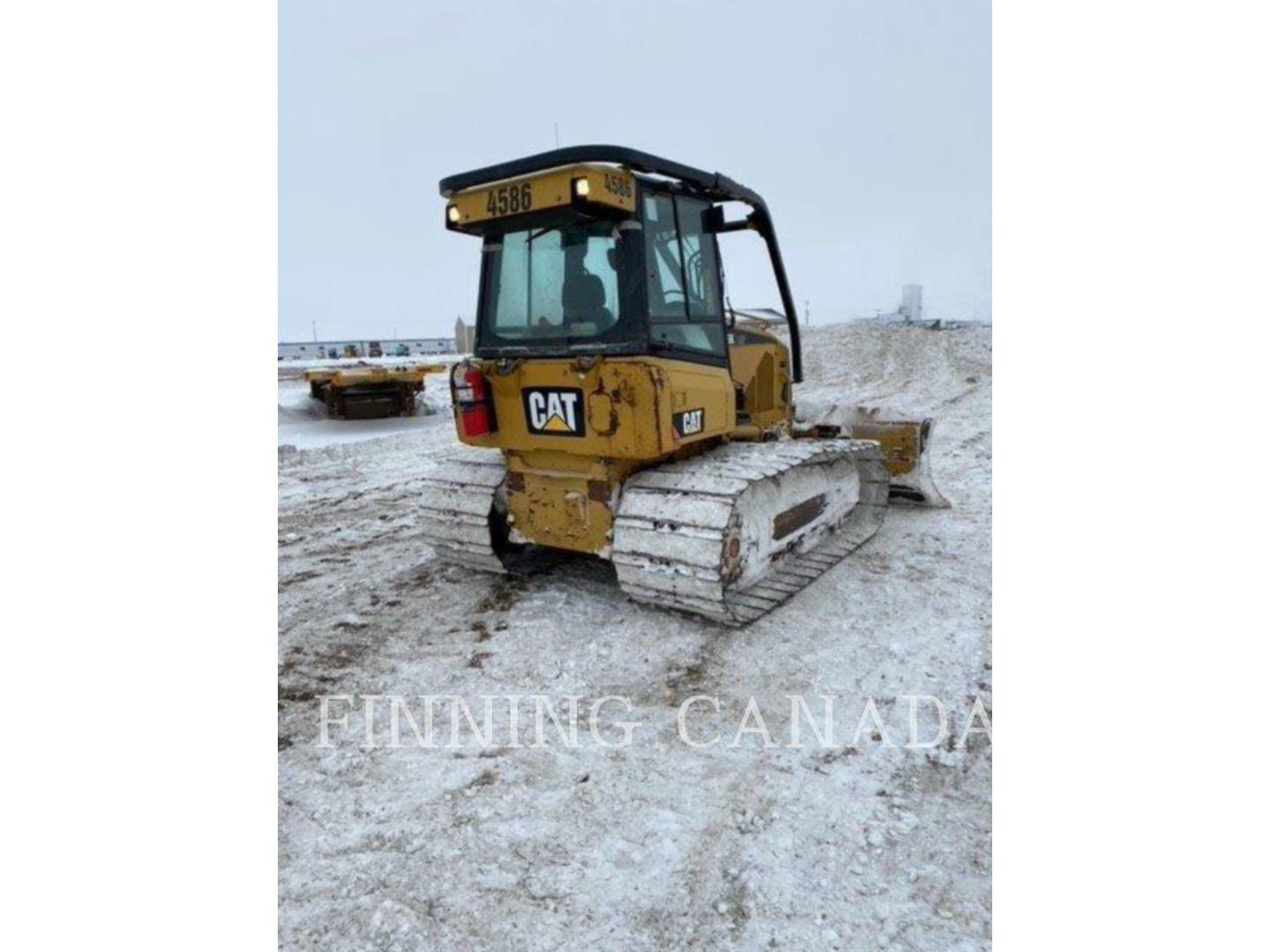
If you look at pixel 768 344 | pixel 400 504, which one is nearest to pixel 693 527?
pixel 768 344

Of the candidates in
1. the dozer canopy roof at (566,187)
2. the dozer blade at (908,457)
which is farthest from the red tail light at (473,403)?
the dozer blade at (908,457)

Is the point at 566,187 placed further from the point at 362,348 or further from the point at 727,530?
the point at 362,348

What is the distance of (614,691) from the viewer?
3.24m

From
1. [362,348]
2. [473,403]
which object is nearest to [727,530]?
[473,403]

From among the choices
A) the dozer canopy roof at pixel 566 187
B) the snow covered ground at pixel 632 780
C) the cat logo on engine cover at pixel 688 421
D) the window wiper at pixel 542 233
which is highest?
the dozer canopy roof at pixel 566 187

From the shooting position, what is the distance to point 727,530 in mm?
3557

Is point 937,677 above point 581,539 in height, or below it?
below

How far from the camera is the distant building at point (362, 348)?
3462 cm

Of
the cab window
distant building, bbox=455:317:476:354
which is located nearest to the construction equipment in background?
distant building, bbox=455:317:476:354

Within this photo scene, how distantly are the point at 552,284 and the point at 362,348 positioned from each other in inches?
1623

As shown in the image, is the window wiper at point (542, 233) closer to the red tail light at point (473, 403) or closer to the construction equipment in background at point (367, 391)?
the red tail light at point (473, 403)

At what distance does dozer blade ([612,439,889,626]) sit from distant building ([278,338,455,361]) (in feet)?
78.4

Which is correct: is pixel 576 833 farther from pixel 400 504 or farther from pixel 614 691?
pixel 400 504

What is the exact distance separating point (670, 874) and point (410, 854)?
80cm
